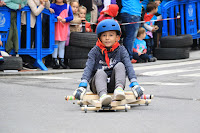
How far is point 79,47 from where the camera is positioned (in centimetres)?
1202

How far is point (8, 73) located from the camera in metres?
10.4

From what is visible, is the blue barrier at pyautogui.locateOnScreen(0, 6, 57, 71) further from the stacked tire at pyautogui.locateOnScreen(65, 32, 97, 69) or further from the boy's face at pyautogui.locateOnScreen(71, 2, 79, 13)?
the boy's face at pyautogui.locateOnScreen(71, 2, 79, 13)

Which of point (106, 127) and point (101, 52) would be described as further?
point (101, 52)

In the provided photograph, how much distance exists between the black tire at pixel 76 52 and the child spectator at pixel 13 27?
1.55 m

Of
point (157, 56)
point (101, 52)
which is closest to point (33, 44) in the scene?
point (157, 56)

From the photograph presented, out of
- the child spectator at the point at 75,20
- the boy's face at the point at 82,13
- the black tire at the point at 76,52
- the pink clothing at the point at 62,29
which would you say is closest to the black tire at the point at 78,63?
the black tire at the point at 76,52

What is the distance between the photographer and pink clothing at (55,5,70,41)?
11969 millimetres

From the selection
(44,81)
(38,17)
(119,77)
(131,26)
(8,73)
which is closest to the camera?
(119,77)

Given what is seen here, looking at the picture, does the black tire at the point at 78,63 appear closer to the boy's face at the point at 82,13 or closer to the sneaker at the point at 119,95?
the boy's face at the point at 82,13

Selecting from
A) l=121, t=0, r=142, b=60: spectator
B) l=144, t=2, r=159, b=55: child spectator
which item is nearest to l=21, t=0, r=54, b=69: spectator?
l=121, t=0, r=142, b=60: spectator

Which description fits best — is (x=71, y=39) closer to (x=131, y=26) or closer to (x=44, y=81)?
(x=131, y=26)

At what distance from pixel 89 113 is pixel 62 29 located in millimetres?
7182

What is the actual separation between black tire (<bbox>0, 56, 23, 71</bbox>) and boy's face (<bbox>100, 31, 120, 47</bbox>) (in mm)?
5226

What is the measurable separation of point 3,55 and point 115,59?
5.65 meters
